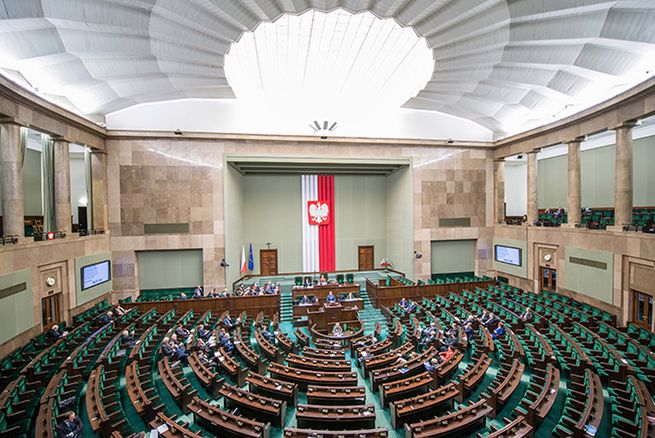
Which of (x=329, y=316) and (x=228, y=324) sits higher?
(x=228, y=324)

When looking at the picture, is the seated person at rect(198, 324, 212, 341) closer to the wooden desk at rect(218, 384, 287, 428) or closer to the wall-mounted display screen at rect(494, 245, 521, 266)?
the wooden desk at rect(218, 384, 287, 428)

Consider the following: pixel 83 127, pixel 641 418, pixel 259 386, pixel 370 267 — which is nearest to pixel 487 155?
pixel 370 267

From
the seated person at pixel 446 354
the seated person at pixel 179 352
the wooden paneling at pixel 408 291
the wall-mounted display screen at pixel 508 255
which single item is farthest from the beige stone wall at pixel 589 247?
the seated person at pixel 179 352

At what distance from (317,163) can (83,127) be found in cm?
1057

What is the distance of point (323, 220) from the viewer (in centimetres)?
2027

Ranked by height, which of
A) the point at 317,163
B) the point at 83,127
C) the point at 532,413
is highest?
the point at 83,127

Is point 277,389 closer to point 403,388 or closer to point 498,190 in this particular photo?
point 403,388

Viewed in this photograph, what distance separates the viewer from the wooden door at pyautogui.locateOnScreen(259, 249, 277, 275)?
65.0 feet

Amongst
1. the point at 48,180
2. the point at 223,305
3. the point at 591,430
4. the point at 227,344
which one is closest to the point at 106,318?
the point at 223,305

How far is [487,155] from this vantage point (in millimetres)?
18375

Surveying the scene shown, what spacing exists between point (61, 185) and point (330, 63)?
1210 cm

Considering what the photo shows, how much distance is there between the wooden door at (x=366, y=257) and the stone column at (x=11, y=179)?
53.7 ft

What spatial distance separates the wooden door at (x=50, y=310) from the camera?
11.0 meters

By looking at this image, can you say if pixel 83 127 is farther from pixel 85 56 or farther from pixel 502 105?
pixel 502 105
